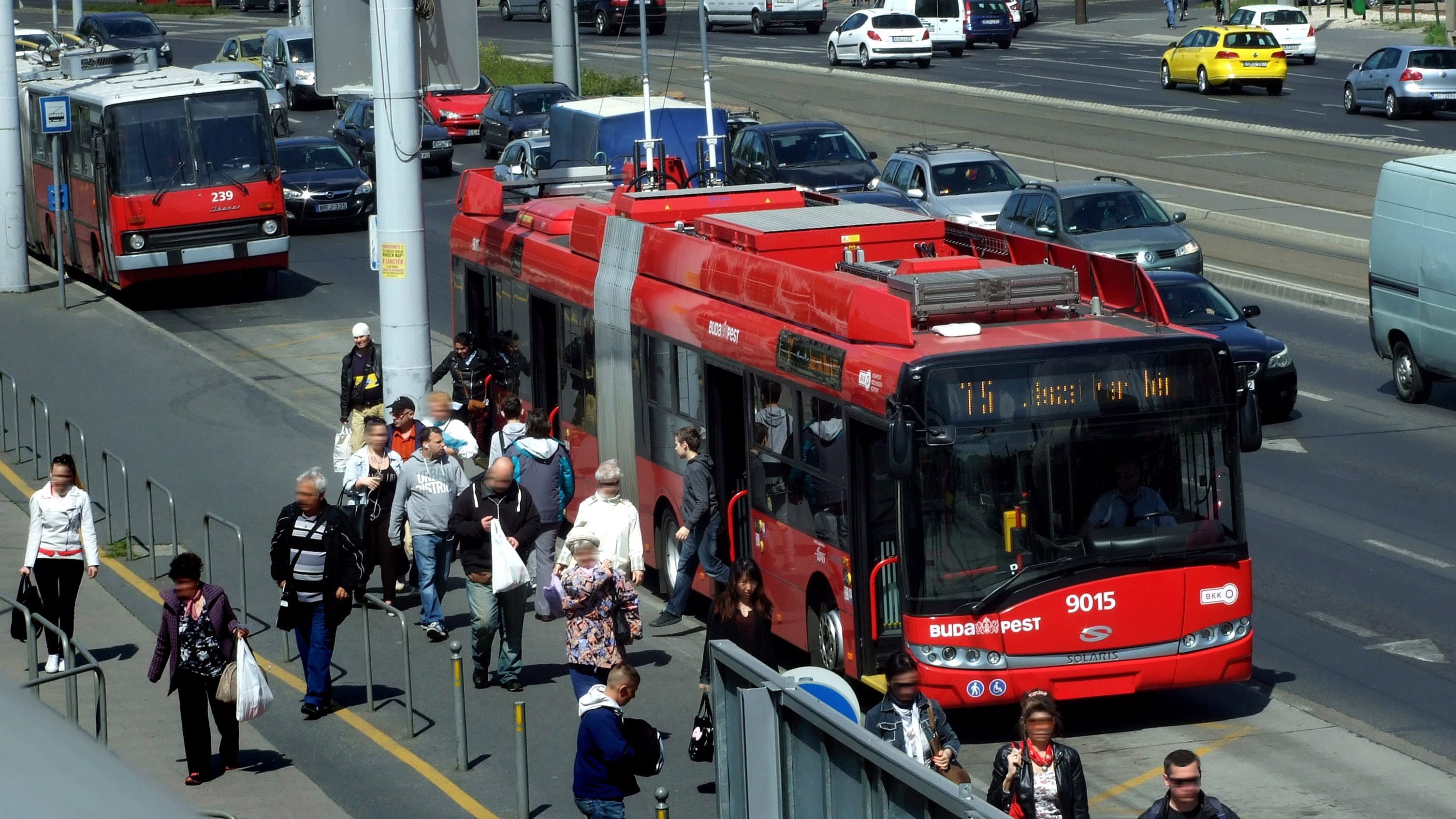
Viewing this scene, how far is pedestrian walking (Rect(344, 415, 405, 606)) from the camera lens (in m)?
13.0

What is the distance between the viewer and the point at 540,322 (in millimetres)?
16281

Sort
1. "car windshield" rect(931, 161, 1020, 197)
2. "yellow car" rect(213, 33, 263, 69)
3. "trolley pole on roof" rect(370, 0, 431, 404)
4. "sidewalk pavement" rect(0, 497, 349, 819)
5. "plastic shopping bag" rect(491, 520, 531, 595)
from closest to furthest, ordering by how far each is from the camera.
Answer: "sidewalk pavement" rect(0, 497, 349, 819) < "plastic shopping bag" rect(491, 520, 531, 595) < "trolley pole on roof" rect(370, 0, 431, 404) < "car windshield" rect(931, 161, 1020, 197) < "yellow car" rect(213, 33, 263, 69)


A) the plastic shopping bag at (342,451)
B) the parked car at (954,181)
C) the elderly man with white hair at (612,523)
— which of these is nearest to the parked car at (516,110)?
the parked car at (954,181)

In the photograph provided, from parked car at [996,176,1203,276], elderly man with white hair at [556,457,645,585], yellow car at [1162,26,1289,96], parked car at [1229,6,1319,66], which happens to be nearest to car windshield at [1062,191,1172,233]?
parked car at [996,176,1203,276]

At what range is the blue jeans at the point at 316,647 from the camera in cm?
1086

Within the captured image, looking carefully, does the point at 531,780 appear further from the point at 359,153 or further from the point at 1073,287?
the point at 359,153

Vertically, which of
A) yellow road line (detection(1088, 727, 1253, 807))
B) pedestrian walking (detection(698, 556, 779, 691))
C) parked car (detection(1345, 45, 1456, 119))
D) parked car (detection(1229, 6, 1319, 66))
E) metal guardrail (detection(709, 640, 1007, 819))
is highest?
parked car (detection(1229, 6, 1319, 66))

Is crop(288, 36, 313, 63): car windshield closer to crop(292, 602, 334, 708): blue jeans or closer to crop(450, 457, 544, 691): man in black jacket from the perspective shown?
crop(450, 457, 544, 691): man in black jacket

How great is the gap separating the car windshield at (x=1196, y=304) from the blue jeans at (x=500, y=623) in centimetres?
1036

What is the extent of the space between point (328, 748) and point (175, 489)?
7.22m

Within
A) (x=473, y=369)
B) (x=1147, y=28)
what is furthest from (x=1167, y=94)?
(x=473, y=369)

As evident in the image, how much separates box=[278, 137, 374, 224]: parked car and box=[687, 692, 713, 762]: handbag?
2513 cm

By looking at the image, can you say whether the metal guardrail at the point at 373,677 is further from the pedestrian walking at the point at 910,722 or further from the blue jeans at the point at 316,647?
Result: the pedestrian walking at the point at 910,722

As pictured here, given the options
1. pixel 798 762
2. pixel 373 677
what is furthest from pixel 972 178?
pixel 798 762
